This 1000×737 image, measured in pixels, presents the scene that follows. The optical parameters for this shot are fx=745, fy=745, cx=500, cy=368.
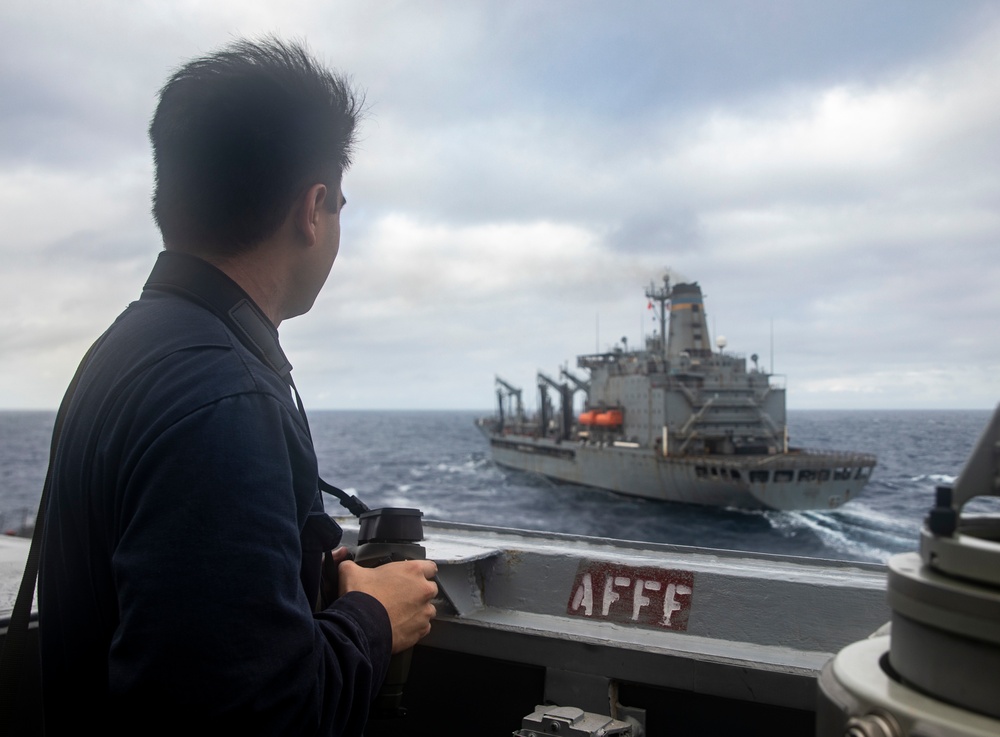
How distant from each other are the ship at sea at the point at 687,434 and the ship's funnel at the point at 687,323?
0.05 metres

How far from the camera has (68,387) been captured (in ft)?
4.31

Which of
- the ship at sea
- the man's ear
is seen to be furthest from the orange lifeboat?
the man's ear

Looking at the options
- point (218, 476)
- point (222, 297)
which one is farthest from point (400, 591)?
point (222, 297)

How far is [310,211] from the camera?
1355 mm

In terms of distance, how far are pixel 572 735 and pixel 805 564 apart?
1.11m

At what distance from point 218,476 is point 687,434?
3006cm

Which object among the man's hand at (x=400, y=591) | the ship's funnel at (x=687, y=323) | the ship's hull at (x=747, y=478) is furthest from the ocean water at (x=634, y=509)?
the man's hand at (x=400, y=591)

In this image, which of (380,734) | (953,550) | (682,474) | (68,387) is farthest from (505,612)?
(682,474)

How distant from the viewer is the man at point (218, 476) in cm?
99

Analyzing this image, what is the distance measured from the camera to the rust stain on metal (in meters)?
2.46

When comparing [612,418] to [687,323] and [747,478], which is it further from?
[747,478]

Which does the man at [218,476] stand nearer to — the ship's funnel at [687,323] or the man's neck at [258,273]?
the man's neck at [258,273]

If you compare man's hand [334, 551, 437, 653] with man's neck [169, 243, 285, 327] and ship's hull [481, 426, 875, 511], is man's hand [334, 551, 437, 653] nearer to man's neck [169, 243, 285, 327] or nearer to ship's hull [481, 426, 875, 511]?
man's neck [169, 243, 285, 327]

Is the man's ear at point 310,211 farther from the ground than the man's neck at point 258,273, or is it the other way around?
the man's ear at point 310,211
